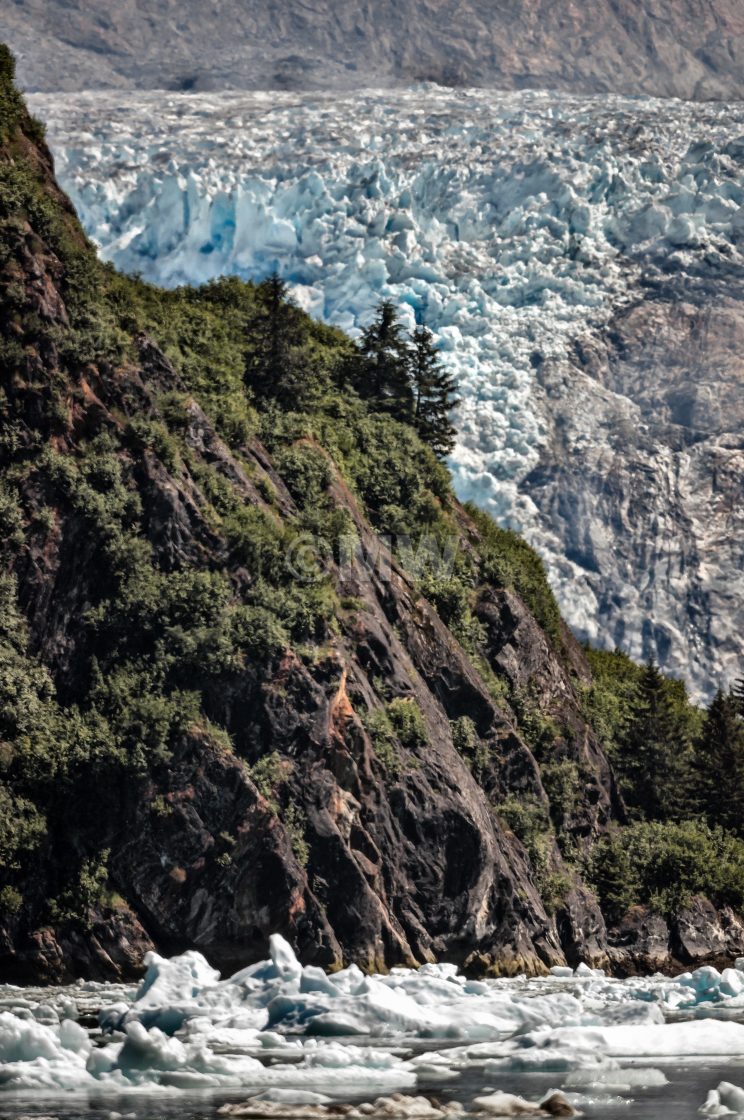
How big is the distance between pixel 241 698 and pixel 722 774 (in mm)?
37168

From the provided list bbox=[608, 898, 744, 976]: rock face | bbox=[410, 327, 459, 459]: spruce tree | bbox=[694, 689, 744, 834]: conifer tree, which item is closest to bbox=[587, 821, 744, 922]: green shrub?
bbox=[608, 898, 744, 976]: rock face

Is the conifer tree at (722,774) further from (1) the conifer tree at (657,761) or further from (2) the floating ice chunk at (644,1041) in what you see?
(2) the floating ice chunk at (644,1041)

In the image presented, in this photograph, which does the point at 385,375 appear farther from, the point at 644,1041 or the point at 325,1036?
the point at 644,1041

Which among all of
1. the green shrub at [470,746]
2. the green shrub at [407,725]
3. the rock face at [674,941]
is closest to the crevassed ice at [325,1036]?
the green shrub at [407,725]

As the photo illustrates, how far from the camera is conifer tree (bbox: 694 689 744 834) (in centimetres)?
8950

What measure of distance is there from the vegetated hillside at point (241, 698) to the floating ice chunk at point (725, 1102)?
27.3 meters

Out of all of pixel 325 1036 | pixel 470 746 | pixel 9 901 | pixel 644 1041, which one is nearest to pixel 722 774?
pixel 470 746

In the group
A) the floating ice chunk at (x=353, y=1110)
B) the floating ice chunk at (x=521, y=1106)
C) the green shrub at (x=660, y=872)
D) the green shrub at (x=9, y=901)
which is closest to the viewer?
the floating ice chunk at (x=353, y=1110)

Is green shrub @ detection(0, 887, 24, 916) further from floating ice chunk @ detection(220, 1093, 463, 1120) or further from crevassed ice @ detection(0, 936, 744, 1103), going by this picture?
floating ice chunk @ detection(220, 1093, 463, 1120)

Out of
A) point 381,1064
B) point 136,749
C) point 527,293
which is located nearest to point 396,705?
point 136,749

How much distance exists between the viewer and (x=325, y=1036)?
1577 inches

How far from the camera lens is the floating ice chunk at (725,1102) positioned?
30.7 meters

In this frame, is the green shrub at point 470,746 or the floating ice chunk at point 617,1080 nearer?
the floating ice chunk at point 617,1080

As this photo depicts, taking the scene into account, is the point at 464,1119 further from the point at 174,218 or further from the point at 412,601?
the point at 174,218
